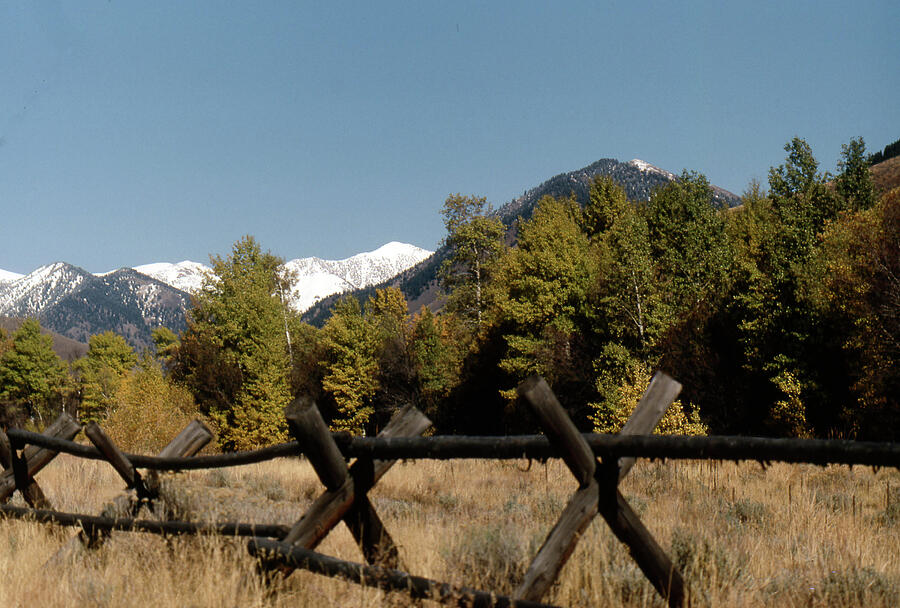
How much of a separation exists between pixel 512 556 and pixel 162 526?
8.22 feet

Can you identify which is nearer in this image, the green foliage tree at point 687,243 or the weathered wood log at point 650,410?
the weathered wood log at point 650,410

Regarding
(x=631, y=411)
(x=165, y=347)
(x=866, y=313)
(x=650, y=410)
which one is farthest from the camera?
(x=165, y=347)

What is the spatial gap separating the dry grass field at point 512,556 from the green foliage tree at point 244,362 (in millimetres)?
33761

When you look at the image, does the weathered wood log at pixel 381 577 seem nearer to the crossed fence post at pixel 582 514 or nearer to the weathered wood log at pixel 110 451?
the crossed fence post at pixel 582 514

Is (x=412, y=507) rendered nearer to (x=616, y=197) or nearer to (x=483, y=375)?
(x=483, y=375)

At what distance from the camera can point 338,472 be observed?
11.2ft

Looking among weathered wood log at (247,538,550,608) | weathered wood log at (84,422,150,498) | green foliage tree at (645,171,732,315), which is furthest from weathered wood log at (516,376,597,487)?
green foliage tree at (645,171,732,315)

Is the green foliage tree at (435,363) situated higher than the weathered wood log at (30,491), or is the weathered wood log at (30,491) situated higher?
the weathered wood log at (30,491)

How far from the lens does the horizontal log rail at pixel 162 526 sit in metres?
3.92

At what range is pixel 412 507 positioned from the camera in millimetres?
7605

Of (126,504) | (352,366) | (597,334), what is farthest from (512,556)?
(352,366)

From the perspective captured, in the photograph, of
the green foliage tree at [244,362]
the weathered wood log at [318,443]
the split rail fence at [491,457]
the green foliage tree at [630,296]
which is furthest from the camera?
the green foliage tree at [244,362]

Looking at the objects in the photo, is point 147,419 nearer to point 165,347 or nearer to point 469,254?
point 469,254

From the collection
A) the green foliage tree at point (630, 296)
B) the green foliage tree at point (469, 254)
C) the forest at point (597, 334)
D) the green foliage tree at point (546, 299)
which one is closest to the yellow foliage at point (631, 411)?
the forest at point (597, 334)
